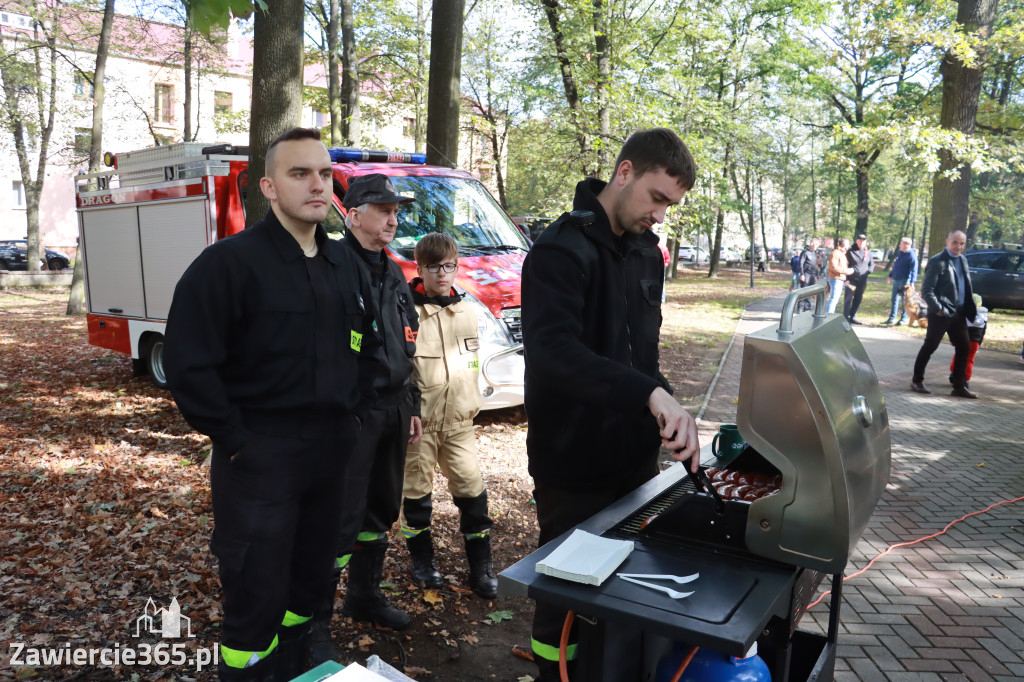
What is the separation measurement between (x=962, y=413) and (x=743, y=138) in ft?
72.7

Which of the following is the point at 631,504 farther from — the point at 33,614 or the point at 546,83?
the point at 546,83

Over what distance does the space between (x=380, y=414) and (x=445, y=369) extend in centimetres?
82

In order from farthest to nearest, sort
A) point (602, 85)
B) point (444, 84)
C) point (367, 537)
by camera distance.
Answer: point (602, 85) → point (444, 84) → point (367, 537)

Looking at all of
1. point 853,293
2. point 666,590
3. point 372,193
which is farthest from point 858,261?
point 666,590

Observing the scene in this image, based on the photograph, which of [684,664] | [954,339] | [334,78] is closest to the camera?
[684,664]

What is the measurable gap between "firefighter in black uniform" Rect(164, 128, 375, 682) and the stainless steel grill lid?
1526 mm

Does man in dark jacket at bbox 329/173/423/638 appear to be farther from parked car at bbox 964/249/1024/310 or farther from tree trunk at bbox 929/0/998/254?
parked car at bbox 964/249/1024/310

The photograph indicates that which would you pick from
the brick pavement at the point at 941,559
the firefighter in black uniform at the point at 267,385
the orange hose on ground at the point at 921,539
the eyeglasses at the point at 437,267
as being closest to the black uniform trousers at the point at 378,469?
the firefighter in black uniform at the point at 267,385

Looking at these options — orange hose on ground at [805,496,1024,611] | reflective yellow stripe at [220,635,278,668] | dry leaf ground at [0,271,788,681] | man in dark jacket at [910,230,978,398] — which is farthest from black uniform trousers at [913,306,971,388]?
reflective yellow stripe at [220,635,278,668]

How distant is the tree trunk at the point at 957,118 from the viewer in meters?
15.4

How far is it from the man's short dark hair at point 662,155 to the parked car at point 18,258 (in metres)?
37.3

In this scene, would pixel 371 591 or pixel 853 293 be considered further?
pixel 853 293

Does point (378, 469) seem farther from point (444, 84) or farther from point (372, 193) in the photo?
point (444, 84)

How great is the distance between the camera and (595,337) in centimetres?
256
